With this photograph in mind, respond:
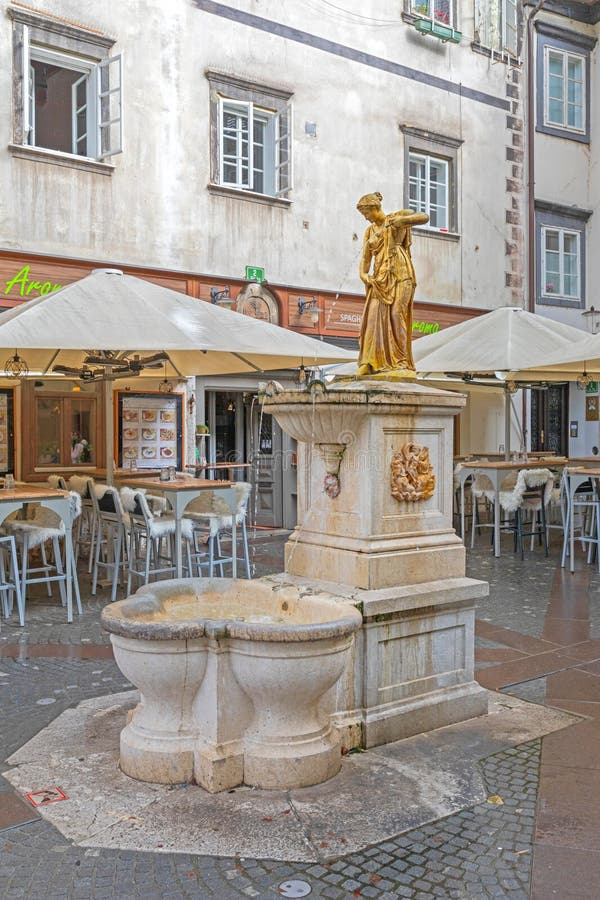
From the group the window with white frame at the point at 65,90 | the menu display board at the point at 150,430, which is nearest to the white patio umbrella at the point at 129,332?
the menu display board at the point at 150,430

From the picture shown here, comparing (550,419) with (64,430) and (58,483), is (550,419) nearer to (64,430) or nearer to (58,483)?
(64,430)

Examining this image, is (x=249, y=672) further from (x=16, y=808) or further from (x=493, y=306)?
(x=493, y=306)

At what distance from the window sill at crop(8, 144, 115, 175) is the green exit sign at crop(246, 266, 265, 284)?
2328 millimetres

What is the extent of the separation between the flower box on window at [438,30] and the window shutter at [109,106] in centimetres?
590

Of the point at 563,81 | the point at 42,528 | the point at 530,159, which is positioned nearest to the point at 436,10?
the point at 530,159

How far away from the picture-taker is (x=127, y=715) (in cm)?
440

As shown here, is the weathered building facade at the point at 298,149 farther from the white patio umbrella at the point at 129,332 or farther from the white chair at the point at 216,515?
the white chair at the point at 216,515

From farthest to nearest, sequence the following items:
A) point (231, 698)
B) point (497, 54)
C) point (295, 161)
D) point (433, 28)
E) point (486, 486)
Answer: point (497, 54) < point (433, 28) < point (295, 161) < point (486, 486) < point (231, 698)

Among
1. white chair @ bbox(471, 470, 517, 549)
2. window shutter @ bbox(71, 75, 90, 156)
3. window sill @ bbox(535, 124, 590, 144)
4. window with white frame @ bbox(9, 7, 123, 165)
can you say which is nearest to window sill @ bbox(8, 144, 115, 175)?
window with white frame @ bbox(9, 7, 123, 165)

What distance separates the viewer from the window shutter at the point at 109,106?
1070cm

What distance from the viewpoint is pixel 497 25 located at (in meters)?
15.6

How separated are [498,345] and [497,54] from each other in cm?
814

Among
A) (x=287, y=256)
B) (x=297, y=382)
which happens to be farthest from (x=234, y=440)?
(x=287, y=256)

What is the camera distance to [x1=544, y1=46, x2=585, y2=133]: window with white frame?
16812mm
